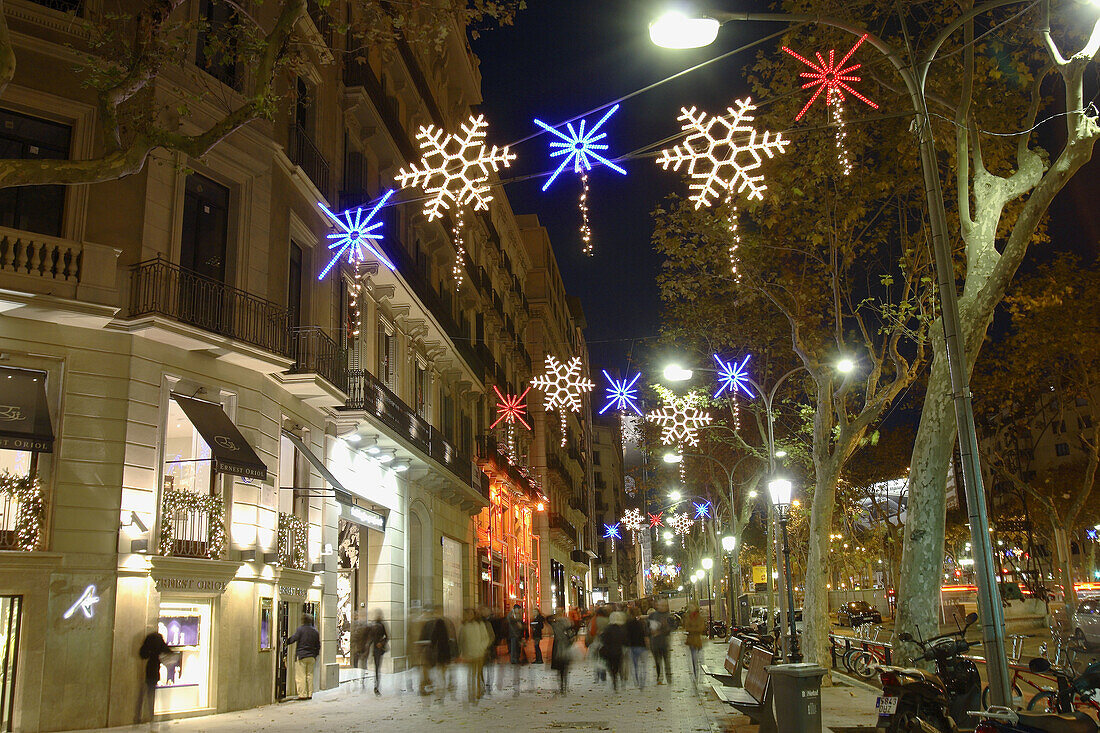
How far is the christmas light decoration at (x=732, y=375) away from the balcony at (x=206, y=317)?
1272 cm

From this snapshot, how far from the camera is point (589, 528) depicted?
272 ft

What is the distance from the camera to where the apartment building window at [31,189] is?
46.4ft

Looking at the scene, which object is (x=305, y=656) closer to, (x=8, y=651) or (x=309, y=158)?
(x=8, y=651)

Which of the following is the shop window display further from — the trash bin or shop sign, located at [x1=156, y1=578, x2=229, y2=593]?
the trash bin

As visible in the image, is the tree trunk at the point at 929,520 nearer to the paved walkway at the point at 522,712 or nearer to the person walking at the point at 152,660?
the paved walkway at the point at 522,712

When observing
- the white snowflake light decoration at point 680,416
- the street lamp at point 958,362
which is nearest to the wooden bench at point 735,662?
the street lamp at point 958,362

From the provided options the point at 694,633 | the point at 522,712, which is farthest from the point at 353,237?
the point at 694,633

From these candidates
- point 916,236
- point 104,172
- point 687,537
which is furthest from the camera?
point 687,537

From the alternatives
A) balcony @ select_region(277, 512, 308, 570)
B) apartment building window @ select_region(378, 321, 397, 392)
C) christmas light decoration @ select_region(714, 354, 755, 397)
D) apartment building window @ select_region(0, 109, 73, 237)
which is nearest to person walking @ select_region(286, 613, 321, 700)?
balcony @ select_region(277, 512, 308, 570)

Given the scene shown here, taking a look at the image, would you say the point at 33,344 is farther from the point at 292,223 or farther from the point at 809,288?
the point at 809,288

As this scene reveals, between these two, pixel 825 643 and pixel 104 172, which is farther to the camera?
pixel 825 643

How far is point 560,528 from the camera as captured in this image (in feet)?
178

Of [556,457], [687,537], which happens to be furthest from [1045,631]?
[687,537]

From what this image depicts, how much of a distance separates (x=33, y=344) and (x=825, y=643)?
15.3 metres
